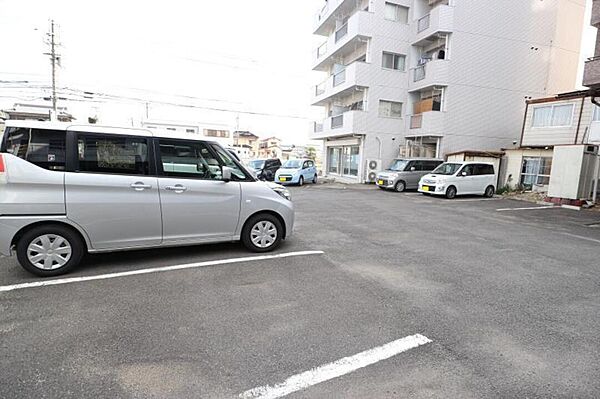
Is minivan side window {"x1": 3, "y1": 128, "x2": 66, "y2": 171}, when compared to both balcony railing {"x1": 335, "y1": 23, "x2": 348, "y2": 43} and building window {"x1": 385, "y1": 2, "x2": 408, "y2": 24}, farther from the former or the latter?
balcony railing {"x1": 335, "y1": 23, "x2": 348, "y2": 43}

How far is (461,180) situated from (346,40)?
12412 millimetres

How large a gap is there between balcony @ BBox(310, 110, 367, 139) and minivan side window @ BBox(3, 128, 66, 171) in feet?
57.7

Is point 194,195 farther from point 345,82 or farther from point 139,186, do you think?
point 345,82

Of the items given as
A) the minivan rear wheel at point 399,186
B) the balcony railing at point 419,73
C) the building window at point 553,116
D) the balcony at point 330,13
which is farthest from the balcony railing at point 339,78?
the building window at point 553,116

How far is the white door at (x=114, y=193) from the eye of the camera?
391cm

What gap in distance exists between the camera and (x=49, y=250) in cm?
384

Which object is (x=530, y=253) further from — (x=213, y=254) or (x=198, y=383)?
(x=198, y=383)

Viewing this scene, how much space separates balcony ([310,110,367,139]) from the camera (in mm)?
19922

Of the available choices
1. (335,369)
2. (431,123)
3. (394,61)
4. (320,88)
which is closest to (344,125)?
(394,61)

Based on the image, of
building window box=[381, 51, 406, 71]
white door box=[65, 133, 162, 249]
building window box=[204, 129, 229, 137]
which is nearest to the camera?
white door box=[65, 133, 162, 249]

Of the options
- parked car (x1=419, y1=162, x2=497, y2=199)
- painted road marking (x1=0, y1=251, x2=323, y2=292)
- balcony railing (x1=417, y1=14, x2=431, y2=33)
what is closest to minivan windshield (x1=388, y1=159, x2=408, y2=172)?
parked car (x1=419, y1=162, x2=497, y2=199)

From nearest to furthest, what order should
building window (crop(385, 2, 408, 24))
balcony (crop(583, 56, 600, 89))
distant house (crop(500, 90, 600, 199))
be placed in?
balcony (crop(583, 56, 600, 89)) → distant house (crop(500, 90, 600, 199)) → building window (crop(385, 2, 408, 24))

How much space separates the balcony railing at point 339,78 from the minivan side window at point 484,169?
10370 millimetres

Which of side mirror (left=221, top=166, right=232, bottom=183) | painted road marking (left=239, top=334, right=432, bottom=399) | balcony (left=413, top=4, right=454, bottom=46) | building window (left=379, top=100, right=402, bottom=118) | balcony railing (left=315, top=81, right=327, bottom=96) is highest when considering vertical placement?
balcony (left=413, top=4, right=454, bottom=46)
